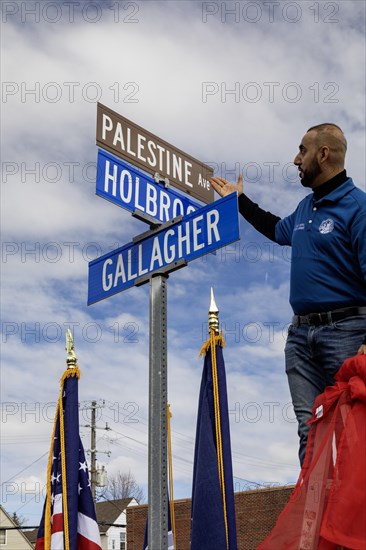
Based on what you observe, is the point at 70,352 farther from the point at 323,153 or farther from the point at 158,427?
the point at 323,153

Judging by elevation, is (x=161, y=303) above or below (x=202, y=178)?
below

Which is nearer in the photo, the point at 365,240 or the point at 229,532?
the point at 365,240

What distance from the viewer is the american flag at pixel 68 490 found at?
6.12 meters

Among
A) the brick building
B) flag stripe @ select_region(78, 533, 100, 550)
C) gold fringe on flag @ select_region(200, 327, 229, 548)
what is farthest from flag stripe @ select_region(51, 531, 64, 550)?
the brick building

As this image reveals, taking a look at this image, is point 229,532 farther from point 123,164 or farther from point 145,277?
point 123,164

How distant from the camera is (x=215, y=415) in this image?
7375 mm

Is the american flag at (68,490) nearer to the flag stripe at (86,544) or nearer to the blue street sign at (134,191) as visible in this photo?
the flag stripe at (86,544)

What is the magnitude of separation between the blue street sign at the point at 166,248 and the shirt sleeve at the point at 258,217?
102 millimetres

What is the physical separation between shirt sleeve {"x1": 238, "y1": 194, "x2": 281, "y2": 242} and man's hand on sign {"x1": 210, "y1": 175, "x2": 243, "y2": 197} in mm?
156

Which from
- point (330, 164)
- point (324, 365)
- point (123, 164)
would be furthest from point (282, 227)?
point (123, 164)

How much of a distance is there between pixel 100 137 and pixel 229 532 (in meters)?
3.96

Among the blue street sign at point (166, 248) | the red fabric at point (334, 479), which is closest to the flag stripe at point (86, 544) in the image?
the blue street sign at point (166, 248)

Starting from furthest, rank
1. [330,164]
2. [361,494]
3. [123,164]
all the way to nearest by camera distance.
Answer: [123,164], [330,164], [361,494]

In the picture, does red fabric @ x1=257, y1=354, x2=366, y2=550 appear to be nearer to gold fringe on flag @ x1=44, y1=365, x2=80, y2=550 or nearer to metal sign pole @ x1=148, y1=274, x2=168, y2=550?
metal sign pole @ x1=148, y1=274, x2=168, y2=550
